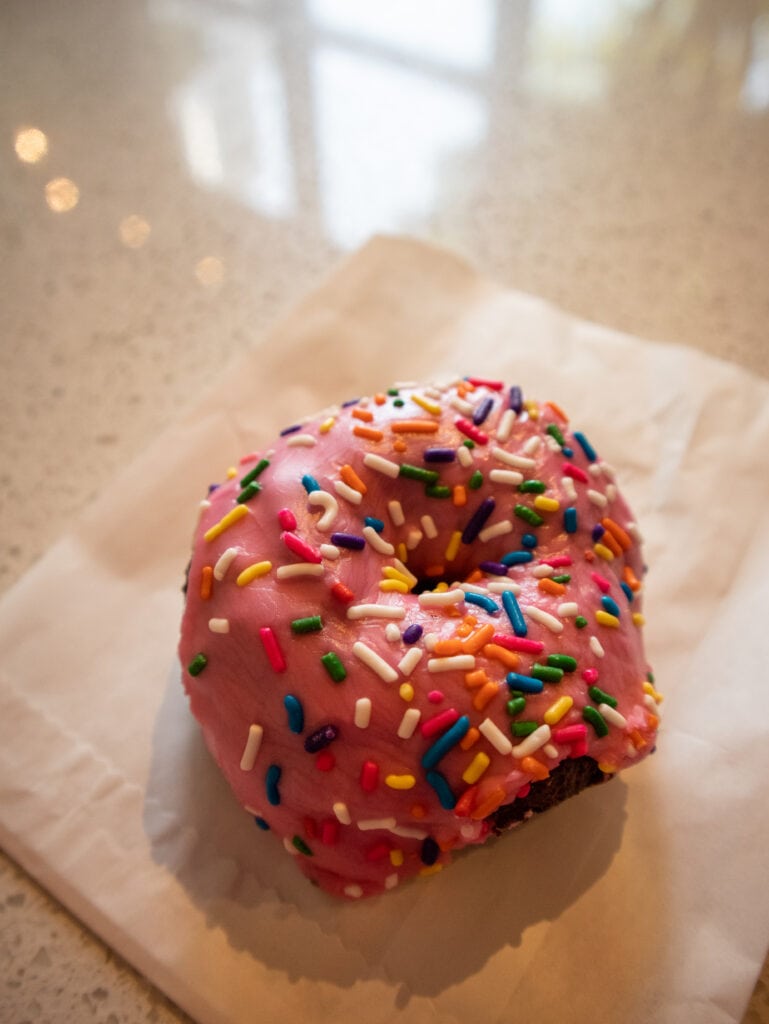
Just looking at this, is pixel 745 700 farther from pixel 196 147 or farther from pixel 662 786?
pixel 196 147

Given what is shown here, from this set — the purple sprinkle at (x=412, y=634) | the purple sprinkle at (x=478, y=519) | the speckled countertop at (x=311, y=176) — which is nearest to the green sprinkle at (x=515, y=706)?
the purple sprinkle at (x=412, y=634)

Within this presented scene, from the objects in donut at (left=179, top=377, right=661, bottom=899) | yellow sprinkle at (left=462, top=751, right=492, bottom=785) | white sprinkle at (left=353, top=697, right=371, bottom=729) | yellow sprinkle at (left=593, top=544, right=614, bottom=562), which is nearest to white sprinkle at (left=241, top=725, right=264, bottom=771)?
donut at (left=179, top=377, right=661, bottom=899)

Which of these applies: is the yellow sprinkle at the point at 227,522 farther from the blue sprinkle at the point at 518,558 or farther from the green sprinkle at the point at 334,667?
the blue sprinkle at the point at 518,558

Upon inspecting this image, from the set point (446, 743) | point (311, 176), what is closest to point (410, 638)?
point (446, 743)

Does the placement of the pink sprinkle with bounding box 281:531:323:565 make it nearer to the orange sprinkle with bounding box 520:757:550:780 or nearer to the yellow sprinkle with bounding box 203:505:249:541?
the yellow sprinkle with bounding box 203:505:249:541

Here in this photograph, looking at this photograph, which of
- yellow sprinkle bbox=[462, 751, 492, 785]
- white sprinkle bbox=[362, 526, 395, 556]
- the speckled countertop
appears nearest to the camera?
yellow sprinkle bbox=[462, 751, 492, 785]

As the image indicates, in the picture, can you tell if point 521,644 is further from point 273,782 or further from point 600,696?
point 273,782
